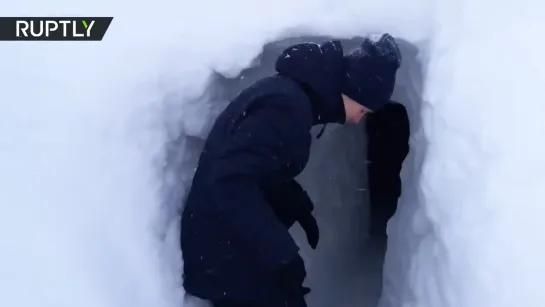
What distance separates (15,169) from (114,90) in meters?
0.38

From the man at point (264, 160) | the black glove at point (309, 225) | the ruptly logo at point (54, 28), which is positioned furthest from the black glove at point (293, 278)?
the ruptly logo at point (54, 28)

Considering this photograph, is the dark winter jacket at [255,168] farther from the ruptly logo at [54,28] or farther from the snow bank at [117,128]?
the ruptly logo at [54,28]

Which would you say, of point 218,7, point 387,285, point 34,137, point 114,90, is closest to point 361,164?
point 387,285

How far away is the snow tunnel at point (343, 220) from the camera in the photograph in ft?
9.88

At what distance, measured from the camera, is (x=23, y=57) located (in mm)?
1852

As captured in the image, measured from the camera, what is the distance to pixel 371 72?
179 cm

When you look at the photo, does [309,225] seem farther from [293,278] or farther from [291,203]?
[293,278]

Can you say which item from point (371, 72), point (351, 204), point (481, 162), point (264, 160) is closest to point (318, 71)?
point (371, 72)

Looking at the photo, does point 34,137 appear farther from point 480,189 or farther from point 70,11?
point 480,189

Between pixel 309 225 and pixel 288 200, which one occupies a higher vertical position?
pixel 288 200

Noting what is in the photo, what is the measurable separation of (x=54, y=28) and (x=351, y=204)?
179cm

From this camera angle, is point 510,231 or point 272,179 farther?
point 272,179

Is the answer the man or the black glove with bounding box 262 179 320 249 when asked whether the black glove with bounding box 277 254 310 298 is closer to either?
the man

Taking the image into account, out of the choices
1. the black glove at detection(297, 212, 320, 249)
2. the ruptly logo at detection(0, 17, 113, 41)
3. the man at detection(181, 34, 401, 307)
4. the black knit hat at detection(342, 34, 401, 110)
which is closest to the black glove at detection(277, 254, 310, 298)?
the man at detection(181, 34, 401, 307)
